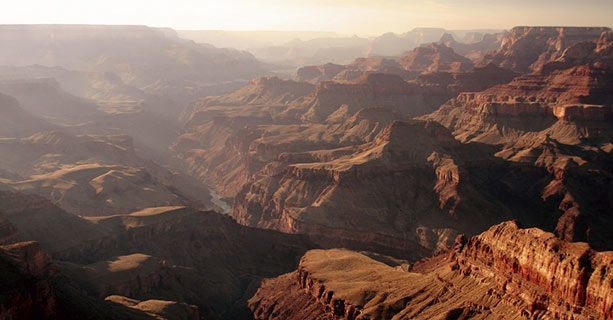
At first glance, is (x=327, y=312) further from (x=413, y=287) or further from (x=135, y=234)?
(x=135, y=234)

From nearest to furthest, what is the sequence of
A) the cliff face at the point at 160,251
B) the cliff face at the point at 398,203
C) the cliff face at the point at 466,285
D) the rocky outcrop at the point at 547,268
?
1. the rocky outcrop at the point at 547,268
2. the cliff face at the point at 466,285
3. the cliff face at the point at 160,251
4. the cliff face at the point at 398,203

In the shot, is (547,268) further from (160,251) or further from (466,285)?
(160,251)

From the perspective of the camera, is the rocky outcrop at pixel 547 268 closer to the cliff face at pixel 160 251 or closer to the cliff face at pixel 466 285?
the cliff face at pixel 466 285

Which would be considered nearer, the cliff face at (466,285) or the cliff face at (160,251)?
Result: the cliff face at (466,285)

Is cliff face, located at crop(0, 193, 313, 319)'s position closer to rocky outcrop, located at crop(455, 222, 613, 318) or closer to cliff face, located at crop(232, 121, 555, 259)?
cliff face, located at crop(232, 121, 555, 259)

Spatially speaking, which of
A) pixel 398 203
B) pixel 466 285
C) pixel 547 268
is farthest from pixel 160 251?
pixel 547 268

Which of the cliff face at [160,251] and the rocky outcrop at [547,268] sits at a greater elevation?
the rocky outcrop at [547,268]

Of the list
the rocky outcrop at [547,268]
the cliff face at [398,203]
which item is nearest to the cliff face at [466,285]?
the rocky outcrop at [547,268]

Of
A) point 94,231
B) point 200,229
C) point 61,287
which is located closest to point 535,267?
point 61,287
